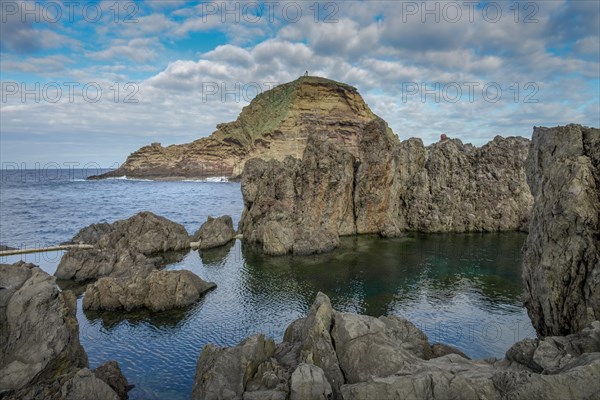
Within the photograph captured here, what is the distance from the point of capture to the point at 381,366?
16.7 metres

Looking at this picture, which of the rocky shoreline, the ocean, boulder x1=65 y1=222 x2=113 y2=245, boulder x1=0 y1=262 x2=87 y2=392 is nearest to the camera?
the rocky shoreline

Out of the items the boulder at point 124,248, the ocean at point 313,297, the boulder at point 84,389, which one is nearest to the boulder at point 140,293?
the ocean at point 313,297

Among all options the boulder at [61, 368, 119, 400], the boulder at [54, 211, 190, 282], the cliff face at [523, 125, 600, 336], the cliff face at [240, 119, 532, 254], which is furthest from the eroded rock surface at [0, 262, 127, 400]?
the cliff face at [240, 119, 532, 254]

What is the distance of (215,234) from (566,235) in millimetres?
48815

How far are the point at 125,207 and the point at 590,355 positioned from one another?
11571 centimetres

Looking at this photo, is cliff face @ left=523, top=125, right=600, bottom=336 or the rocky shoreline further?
cliff face @ left=523, top=125, right=600, bottom=336

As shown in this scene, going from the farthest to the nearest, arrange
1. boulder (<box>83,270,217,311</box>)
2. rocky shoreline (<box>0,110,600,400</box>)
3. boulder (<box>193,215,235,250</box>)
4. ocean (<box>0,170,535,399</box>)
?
boulder (<box>193,215,235,250</box>) → boulder (<box>83,270,217,311</box>) → ocean (<box>0,170,535,399</box>) → rocky shoreline (<box>0,110,600,400</box>)

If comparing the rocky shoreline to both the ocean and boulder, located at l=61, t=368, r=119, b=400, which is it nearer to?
boulder, located at l=61, t=368, r=119, b=400

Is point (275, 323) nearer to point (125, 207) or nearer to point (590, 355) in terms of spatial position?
point (590, 355)

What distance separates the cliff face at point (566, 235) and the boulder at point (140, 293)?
1087 inches

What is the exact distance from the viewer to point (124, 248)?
5075 cm

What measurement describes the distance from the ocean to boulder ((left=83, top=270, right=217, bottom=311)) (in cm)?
99

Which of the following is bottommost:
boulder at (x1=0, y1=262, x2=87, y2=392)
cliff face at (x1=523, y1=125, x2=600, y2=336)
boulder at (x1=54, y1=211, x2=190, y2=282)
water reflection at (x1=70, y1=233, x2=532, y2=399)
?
water reflection at (x1=70, y1=233, x2=532, y2=399)

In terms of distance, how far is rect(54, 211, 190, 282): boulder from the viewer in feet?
137
